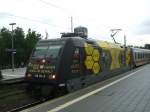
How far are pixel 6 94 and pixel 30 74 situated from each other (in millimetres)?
2502

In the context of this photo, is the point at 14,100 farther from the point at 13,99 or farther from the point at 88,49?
the point at 88,49

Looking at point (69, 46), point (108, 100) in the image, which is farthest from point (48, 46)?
point (108, 100)

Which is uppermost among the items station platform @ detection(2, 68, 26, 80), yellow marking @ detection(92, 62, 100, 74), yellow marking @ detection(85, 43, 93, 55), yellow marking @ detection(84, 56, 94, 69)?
yellow marking @ detection(85, 43, 93, 55)

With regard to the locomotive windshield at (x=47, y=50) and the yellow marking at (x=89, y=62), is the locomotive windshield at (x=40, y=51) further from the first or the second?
the yellow marking at (x=89, y=62)

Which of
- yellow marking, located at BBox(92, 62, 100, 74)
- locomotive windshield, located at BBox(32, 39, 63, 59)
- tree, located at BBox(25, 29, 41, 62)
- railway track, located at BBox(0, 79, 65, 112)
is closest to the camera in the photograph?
railway track, located at BBox(0, 79, 65, 112)

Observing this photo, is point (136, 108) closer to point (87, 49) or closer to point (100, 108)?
point (100, 108)

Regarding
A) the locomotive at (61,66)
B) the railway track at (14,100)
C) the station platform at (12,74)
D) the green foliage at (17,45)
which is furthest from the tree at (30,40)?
the locomotive at (61,66)

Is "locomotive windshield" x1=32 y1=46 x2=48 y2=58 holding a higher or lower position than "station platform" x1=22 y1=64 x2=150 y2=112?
higher

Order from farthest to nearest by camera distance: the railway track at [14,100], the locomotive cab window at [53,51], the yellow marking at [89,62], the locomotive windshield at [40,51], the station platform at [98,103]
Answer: the yellow marking at [89,62], the locomotive windshield at [40,51], the locomotive cab window at [53,51], the railway track at [14,100], the station platform at [98,103]

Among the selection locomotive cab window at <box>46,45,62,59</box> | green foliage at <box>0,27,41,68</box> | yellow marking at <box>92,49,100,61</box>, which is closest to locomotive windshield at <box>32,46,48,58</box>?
locomotive cab window at <box>46,45,62,59</box>

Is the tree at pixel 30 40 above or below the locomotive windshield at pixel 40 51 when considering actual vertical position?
above

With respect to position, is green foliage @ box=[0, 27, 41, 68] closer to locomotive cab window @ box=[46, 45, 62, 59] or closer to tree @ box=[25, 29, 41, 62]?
tree @ box=[25, 29, 41, 62]

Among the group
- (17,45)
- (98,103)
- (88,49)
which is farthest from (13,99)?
(17,45)

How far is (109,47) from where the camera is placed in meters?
23.4
